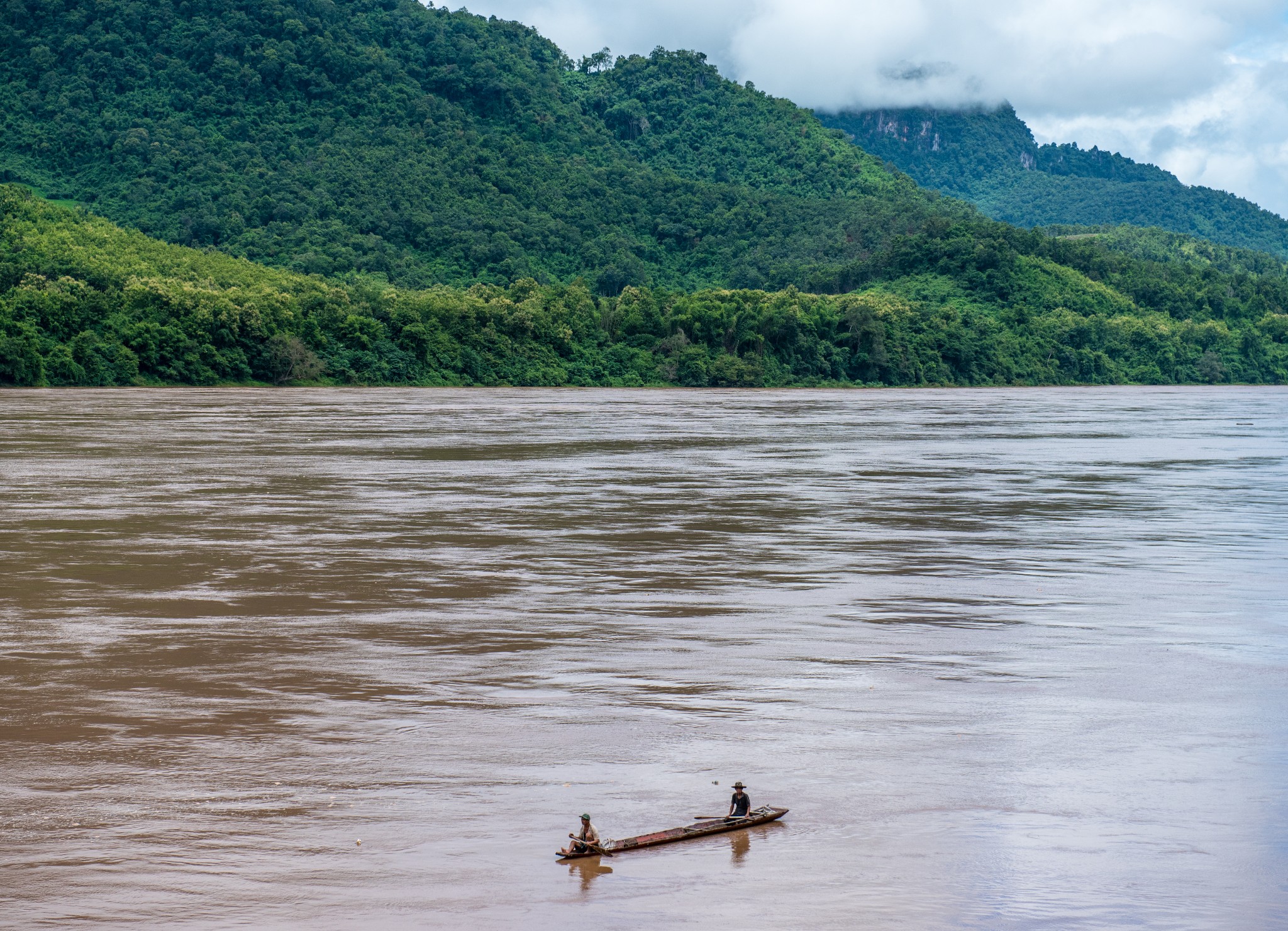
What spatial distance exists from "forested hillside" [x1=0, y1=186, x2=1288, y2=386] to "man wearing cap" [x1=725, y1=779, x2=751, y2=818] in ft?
237

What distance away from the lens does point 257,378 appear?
8744 cm

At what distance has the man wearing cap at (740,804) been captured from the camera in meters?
9.00

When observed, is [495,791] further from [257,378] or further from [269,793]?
[257,378]

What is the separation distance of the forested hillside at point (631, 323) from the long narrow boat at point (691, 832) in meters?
72.1

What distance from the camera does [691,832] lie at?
28.9 feet

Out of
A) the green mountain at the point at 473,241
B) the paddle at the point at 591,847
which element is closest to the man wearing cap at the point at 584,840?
the paddle at the point at 591,847

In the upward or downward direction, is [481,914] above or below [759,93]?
below

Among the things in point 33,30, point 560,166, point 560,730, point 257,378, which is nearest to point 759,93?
point 560,166

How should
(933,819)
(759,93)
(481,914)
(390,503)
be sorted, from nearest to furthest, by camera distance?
1. (481,914)
2. (933,819)
3. (390,503)
4. (759,93)

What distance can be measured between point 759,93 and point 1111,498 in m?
168

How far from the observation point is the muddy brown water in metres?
8.23

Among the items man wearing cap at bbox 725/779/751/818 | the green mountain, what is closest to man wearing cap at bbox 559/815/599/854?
man wearing cap at bbox 725/779/751/818

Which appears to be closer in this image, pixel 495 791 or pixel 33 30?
pixel 495 791

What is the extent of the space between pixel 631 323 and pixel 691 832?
99952mm
